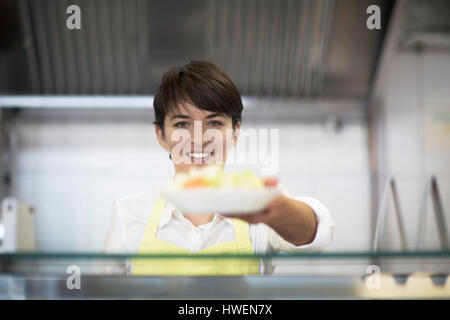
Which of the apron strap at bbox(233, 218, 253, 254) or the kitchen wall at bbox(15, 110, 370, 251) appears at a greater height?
the apron strap at bbox(233, 218, 253, 254)

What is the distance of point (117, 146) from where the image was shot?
2562mm

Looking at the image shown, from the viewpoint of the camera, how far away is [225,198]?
560mm

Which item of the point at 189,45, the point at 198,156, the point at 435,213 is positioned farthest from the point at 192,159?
the point at 435,213

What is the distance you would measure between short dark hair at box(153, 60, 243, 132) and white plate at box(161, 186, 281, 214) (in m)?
0.28

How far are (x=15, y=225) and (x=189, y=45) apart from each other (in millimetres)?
1100

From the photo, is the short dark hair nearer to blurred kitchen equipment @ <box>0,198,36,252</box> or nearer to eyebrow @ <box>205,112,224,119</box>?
eyebrow @ <box>205,112,224,119</box>

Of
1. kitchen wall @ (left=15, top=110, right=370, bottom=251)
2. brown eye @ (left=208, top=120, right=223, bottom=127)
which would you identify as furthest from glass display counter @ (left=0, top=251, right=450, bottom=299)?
kitchen wall @ (left=15, top=110, right=370, bottom=251)

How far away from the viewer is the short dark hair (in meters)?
0.83

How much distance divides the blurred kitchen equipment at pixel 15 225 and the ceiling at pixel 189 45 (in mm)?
547

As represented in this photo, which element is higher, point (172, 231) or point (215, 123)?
point (215, 123)

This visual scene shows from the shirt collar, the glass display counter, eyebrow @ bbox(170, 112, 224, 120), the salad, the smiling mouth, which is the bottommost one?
the glass display counter

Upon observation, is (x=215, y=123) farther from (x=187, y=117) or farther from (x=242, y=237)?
(x=242, y=237)

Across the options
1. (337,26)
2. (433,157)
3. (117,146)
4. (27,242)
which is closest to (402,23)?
(337,26)

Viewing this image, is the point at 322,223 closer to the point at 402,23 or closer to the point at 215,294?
the point at 215,294
